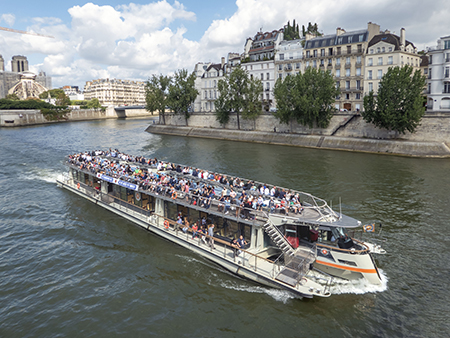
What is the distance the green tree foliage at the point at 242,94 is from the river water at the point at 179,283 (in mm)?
39844

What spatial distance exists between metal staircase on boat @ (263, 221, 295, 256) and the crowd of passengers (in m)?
0.96

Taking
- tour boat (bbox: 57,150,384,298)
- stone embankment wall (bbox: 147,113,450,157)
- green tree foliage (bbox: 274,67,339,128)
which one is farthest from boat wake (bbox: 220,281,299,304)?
green tree foliage (bbox: 274,67,339,128)

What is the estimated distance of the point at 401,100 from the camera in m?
47.2

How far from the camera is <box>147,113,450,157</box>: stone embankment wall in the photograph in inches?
1816

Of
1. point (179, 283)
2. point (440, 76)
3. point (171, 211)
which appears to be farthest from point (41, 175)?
point (440, 76)

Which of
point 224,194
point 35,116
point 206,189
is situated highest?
point 35,116

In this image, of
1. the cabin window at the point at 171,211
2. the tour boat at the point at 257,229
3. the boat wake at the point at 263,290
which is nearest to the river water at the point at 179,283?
the boat wake at the point at 263,290

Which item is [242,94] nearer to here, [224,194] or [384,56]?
[384,56]

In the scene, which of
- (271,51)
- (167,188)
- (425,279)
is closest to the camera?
(425,279)

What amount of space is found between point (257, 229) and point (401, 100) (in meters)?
41.2

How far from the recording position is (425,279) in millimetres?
16375

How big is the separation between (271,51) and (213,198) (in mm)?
70909

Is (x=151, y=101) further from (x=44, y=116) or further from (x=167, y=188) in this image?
(x=167, y=188)

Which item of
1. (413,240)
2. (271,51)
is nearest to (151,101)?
(271,51)
